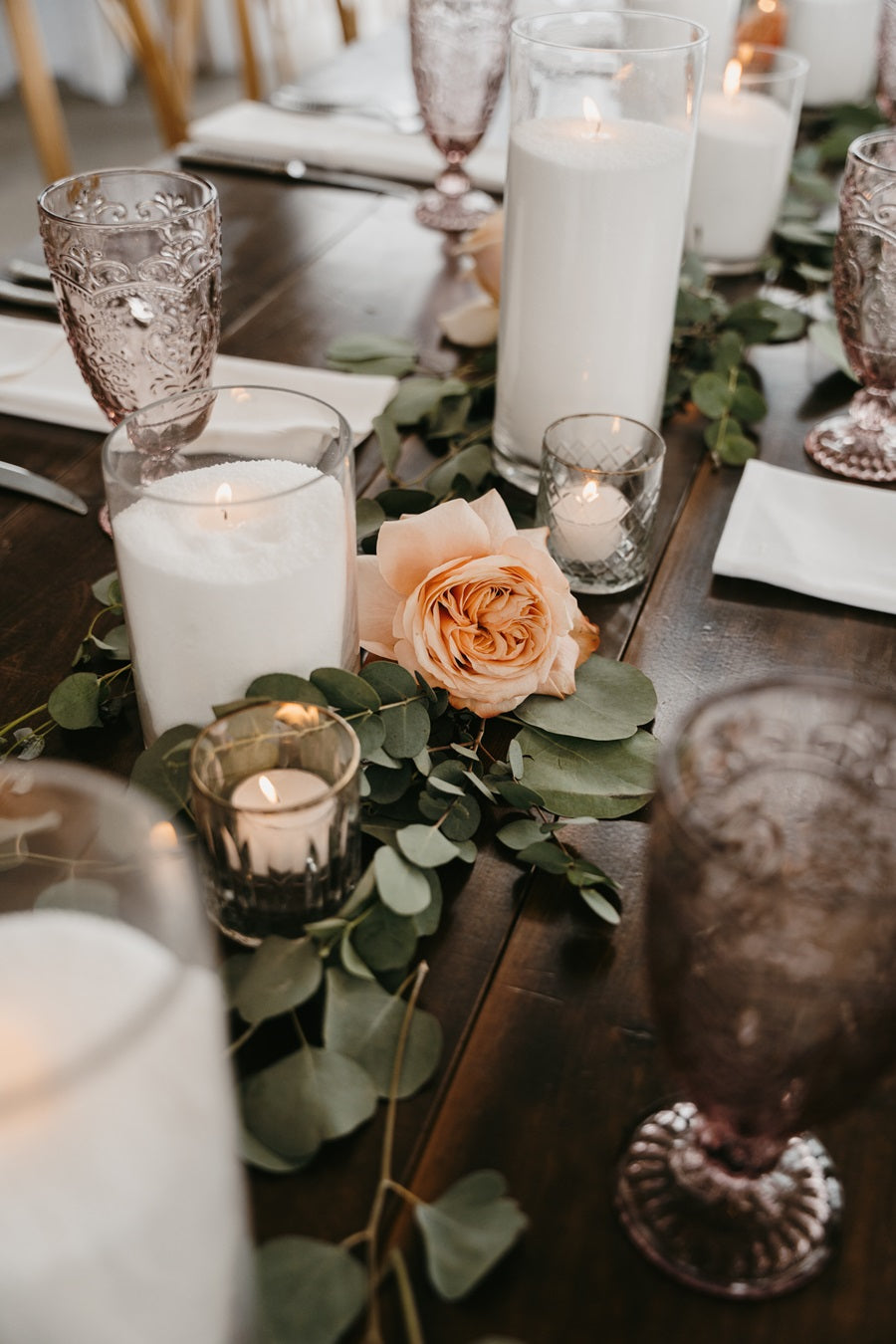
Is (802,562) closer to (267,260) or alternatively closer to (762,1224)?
(762,1224)

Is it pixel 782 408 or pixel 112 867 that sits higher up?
pixel 112 867

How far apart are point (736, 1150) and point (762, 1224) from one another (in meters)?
0.02

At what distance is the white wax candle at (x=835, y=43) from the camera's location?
151 centimetres

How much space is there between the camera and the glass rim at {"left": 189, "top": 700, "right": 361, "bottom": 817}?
0.43 meters

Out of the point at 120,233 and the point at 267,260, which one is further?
the point at 267,260

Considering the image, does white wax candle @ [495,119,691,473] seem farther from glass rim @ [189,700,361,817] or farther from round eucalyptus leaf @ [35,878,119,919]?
round eucalyptus leaf @ [35,878,119,919]

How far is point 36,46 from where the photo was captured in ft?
5.33

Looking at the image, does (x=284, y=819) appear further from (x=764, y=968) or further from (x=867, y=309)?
(x=867, y=309)

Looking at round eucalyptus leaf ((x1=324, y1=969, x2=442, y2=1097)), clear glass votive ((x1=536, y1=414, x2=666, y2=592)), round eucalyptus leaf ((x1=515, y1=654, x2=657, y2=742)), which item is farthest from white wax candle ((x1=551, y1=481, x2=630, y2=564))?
round eucalyptus leaf ((x1=324, y1=969, x2=442, y2=1097))

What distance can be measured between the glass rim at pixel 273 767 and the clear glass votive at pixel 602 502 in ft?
Answer: 0.85

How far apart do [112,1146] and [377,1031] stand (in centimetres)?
20

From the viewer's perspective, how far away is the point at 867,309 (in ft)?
2.58

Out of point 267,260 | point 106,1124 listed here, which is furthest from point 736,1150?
point 267,260

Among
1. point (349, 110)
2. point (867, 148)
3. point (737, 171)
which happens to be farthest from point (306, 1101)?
point (349, 110)
